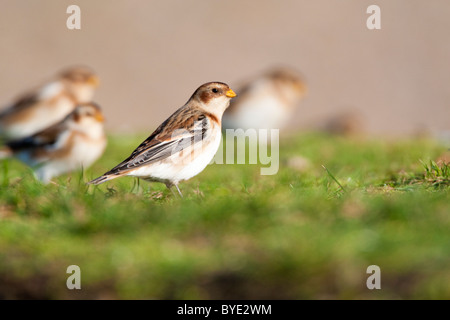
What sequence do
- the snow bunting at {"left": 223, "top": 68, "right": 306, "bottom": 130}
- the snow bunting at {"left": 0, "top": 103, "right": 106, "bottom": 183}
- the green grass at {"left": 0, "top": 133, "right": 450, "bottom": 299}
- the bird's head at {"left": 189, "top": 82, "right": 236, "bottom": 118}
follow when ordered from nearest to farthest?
the green grass at {"left": 0, "top": 133, "right": 450, "bottom": 299} < the bird's head at {"left": 189, "top": 82, "right": 236, "bottom": 118} < the snow bunting at {"left": 0, "top": 103, "right": 106, "bottom": 183} < the snow bunting at {"left": 223, "top": 68, "right": 306, "bottom": 130}

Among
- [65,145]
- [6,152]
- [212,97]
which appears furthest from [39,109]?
[212,97]

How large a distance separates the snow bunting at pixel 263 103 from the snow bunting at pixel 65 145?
16.9 ft

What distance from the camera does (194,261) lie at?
14.8 feet

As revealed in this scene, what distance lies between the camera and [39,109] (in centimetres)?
1125

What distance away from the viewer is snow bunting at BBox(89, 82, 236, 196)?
21.8 feet

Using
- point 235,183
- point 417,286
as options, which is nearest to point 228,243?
point 417,286

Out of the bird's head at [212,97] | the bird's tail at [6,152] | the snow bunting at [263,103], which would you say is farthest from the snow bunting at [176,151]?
the snow bunting at [263,103]

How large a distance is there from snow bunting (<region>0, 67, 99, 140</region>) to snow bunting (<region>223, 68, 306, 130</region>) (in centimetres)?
345

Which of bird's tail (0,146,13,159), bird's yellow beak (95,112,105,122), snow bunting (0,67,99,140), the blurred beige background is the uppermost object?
the blurred beige background

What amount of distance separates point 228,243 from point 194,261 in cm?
32

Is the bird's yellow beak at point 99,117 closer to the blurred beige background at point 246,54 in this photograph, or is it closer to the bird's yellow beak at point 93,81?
the bird's yellow beak at point 93,81

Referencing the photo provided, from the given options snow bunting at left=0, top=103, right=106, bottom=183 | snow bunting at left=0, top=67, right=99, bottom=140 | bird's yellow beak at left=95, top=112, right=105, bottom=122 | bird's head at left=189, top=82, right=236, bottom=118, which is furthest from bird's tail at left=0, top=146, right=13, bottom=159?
bird's head at left=189, top=82, right=236, bottom=118

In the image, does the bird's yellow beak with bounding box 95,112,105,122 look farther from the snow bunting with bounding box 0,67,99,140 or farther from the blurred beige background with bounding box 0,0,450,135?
the blurred beige background with bounding box 0,0,450,135

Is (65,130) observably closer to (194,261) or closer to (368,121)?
(194,261)
